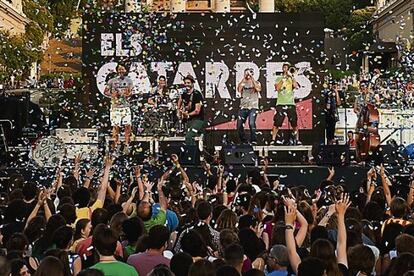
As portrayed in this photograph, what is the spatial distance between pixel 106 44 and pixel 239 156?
6.76 m

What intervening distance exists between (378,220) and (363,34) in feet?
199

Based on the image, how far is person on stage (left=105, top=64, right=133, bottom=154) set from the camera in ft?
73.6

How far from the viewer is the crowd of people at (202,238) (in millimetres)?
6688

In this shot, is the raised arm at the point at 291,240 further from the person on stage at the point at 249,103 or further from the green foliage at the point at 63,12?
the green foliage at the point at 63,12

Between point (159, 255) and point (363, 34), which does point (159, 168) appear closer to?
point (159, 255)

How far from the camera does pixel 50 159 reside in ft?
66.9

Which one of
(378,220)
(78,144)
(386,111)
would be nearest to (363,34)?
(386,111)

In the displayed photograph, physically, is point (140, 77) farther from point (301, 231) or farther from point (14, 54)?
point (14, 54)

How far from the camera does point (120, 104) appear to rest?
74.0 feet

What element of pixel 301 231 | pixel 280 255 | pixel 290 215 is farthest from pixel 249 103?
pixel 280 255

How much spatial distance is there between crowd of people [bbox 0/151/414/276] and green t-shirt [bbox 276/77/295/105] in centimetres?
1331

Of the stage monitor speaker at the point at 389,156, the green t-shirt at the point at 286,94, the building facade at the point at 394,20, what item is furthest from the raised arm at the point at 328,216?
the building facade at the point at 394,20

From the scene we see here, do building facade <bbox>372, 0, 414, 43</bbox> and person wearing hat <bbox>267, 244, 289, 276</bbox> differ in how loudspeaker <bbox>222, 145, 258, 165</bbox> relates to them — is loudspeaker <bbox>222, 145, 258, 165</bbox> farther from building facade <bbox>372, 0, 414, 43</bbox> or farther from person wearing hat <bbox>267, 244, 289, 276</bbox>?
building facade <bbox>372, 0, 414, 43</bbox>

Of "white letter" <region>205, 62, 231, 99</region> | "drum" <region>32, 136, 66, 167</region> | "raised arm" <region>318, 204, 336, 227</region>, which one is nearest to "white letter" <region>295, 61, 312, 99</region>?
"white letter" <region>205, 62, 231, 99</region>
